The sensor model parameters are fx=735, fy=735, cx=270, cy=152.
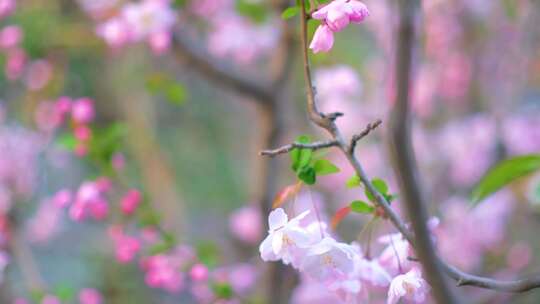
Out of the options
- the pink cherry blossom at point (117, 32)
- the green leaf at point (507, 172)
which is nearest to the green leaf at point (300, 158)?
the green leaf at point (507, 172)

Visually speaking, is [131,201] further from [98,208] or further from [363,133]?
[363,133]

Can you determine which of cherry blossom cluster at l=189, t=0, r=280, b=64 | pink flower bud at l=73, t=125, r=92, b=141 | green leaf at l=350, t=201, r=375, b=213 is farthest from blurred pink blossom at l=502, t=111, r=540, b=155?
green leaf at l=350, t=201, r=375, b=213

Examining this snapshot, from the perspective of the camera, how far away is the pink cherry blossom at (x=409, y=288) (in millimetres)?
708

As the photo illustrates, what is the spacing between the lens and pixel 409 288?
28.0 inches

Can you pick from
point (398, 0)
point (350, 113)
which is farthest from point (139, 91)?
point (398, 0)

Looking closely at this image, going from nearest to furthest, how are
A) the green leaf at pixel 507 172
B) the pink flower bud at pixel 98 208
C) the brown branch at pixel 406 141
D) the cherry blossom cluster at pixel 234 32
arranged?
the brown branch at pixel 406 141
the green leaf at pixel 507 172
the pink flower bud at pixel 98 208
the cherry blossom cluster at pixel 234 32

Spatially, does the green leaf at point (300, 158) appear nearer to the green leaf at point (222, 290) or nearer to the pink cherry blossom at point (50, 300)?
the green leaf at point (222, 290)

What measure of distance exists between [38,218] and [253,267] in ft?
2.74

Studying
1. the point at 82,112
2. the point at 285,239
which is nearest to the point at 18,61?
the point at 82,112

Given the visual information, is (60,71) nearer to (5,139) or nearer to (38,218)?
(5,139)

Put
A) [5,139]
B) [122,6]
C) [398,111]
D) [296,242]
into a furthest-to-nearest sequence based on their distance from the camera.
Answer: [5,139] < [122,6] < [296,242] < [398,111]

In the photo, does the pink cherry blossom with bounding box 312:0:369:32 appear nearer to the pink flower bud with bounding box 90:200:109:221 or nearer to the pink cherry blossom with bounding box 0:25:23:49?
the pink flower bud with bounding box 90:200:109:221

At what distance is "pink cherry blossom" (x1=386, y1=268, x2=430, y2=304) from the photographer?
2.32 feet

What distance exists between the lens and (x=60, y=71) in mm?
1946
